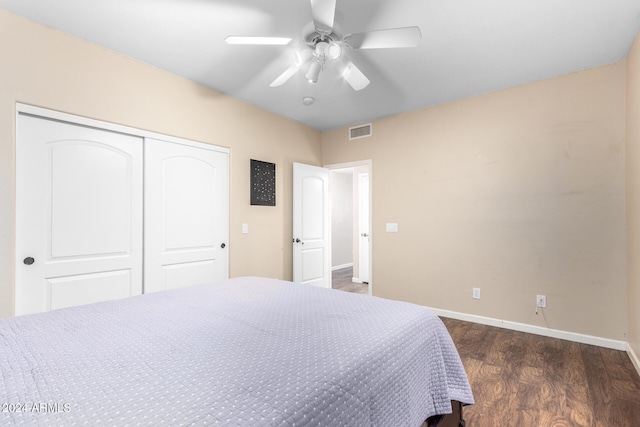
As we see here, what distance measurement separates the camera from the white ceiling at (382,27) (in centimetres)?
188

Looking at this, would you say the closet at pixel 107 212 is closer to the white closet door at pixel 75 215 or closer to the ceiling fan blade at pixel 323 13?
the white closet door at pixel 75 215

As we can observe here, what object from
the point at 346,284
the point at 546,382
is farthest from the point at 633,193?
the point at 346,284

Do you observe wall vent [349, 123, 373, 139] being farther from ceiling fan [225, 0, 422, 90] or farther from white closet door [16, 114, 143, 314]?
white closet door [16, 114, 143, 314]

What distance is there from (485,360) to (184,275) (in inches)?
109

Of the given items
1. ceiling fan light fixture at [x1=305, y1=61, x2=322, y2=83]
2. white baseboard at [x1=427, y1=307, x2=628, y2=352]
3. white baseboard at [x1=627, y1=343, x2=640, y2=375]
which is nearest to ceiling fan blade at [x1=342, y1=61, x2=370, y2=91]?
ceiling fan light fixture at [x1=305, y1=61, x2=322, y2=83]

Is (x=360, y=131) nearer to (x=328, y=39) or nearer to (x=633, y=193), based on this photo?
(x=328, y=39)

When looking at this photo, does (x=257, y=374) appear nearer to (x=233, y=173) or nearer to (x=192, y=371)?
(x=192, y=371)

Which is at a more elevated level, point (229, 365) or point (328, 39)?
point (328, 39)

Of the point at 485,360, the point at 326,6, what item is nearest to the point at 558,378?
the point at 485,360

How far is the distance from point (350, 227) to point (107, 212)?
5.62 metres

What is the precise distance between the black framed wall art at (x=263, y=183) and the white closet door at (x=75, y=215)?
123 cm

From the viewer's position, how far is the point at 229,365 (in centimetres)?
89

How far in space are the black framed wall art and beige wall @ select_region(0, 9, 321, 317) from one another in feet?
0.26

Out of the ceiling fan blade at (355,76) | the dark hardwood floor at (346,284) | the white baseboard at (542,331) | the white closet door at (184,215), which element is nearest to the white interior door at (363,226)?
the dark hardwood floor at (346,284)
